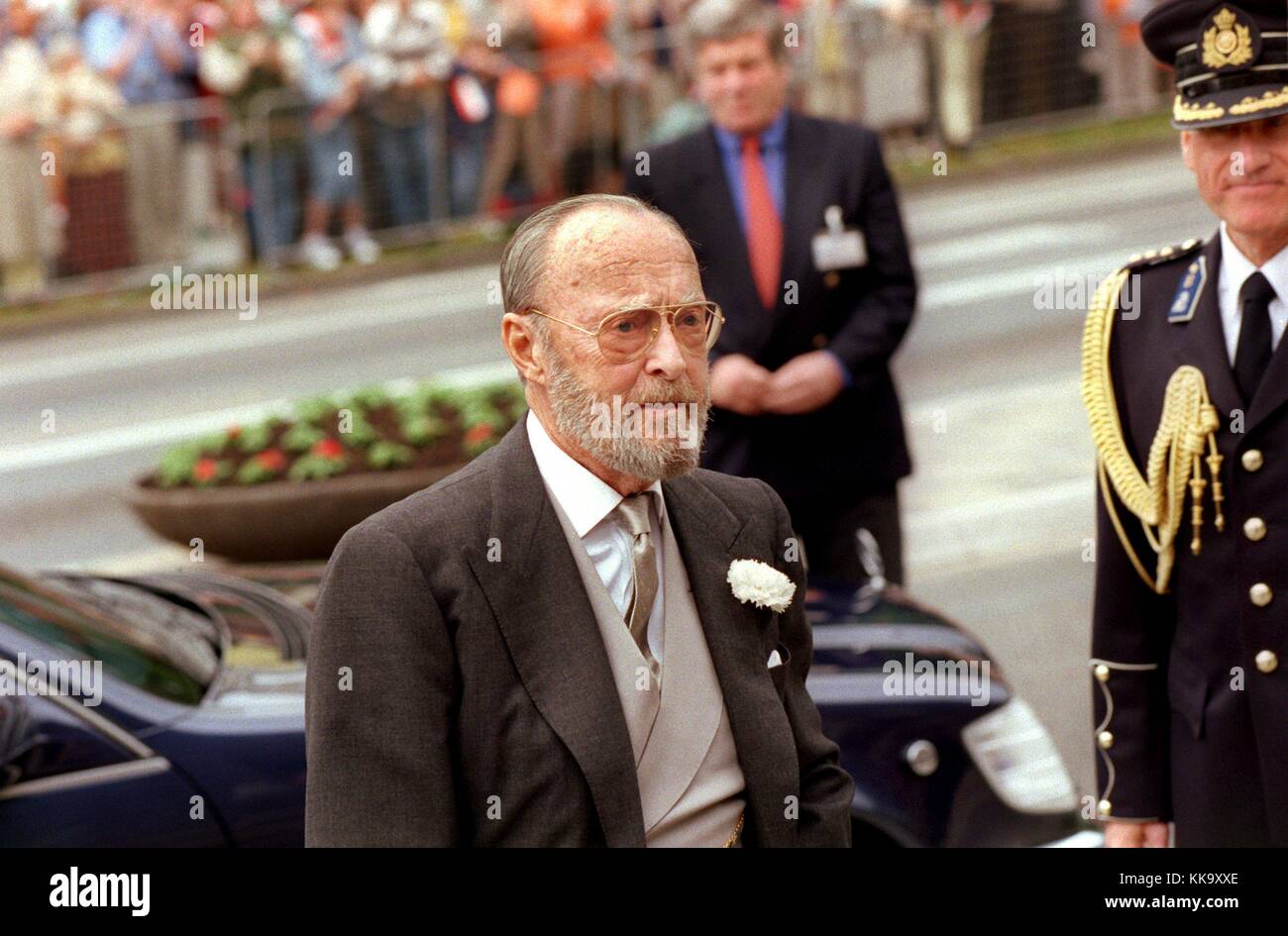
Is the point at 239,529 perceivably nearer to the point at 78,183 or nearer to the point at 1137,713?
the point at 1137,713

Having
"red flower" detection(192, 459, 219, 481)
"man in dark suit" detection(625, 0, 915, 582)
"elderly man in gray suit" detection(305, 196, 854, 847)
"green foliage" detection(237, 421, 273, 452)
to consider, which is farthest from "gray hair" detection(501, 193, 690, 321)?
"green foliage" detection(237, 421, 273, 452)

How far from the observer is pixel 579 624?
3.00 m

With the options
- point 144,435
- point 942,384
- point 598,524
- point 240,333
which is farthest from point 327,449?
point 240,333

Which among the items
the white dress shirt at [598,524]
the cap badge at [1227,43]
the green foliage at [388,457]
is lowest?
the green foliage at [388,457]

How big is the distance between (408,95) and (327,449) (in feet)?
28.9

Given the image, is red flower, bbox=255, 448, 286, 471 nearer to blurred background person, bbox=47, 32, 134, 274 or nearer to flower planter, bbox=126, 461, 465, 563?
flower planter, bbox=126, 461, 465, 563

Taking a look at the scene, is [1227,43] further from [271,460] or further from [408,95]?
[408,95]

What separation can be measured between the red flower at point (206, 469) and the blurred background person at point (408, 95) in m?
8.02

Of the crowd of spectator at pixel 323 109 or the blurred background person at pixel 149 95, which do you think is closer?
the blurred background person at pixel 149 95

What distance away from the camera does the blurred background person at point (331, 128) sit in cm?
1633

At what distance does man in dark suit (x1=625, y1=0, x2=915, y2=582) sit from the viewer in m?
5.87

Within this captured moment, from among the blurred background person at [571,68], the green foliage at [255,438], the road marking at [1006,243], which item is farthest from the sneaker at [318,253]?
the green foliage at [255,438]

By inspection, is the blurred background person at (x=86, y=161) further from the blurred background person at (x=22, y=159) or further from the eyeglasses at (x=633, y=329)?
the eyeglasses at (x=633, y=329)

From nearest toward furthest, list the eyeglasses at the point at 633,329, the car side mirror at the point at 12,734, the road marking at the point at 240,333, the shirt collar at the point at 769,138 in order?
the eyeglasses at the point at 633,329
the car side mirror at the point at 12,734
the shirt collar at the point at 769,138
the road marking at the point at 240,333
